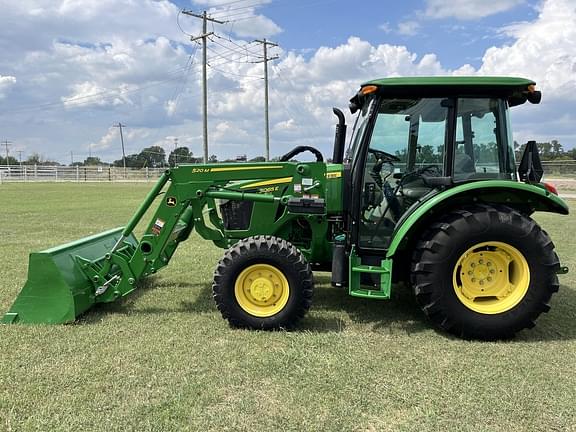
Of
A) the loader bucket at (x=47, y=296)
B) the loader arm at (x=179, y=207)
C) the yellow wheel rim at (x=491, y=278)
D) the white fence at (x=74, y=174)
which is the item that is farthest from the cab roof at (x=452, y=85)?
the white fence at (x=74, y=174)

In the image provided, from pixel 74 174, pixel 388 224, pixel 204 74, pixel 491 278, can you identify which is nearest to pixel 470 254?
pixel 491 278

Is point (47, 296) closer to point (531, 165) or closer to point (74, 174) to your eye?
point (531, 165)

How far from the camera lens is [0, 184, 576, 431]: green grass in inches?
118

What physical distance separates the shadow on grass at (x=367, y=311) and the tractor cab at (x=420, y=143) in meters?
0.77

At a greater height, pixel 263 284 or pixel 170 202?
pixel 170 202

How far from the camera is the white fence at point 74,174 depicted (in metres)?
45.6

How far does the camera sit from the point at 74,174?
153ft

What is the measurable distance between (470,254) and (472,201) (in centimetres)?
51

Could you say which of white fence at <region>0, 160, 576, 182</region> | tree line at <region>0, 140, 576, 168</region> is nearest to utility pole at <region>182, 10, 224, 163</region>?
tree line at <region>0, 140, 576, 168</region>

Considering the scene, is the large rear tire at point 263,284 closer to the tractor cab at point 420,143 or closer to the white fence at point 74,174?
the tractor cab at point 420,143

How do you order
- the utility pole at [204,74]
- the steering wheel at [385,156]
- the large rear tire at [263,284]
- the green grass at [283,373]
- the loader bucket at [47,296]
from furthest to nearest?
the utility pole at [204,74] < the steering wheel at [385,156] < the loader bucket at [47,296] < the large rear tire at [263,284] < the green grass at [283,373]

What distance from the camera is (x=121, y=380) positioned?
3461 mm

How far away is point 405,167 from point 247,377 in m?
2.56

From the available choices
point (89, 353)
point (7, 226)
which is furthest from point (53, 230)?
point (89, 353)
